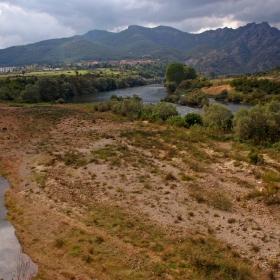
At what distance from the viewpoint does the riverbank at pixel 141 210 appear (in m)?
9.77

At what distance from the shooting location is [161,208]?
45.4 feet

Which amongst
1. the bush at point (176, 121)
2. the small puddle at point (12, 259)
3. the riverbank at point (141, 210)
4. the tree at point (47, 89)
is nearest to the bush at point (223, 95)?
the bush at point (176, 121)

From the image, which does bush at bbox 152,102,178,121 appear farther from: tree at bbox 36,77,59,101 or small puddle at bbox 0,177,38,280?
tree at bbox 36,77,59,101

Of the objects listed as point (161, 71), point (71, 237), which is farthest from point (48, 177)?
point (161, 71)

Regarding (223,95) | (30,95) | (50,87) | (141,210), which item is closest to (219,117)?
(141,210)

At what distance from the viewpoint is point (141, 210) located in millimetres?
13656

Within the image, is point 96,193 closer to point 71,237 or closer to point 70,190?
point 70,190

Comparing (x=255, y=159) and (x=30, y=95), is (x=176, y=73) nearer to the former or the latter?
(x=30, y=95)

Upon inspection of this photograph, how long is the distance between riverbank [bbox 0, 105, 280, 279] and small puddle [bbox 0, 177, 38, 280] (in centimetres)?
28

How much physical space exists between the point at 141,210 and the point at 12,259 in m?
5.92

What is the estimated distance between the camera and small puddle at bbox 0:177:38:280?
948cm

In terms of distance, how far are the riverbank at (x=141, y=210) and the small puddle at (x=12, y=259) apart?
0.91ft

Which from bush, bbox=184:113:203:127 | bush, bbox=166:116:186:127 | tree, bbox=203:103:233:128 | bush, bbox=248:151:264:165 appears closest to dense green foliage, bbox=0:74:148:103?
bush, bbox=166:116:186:127

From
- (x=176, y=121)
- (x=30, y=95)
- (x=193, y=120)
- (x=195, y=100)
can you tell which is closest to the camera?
(x=193, y=120)
